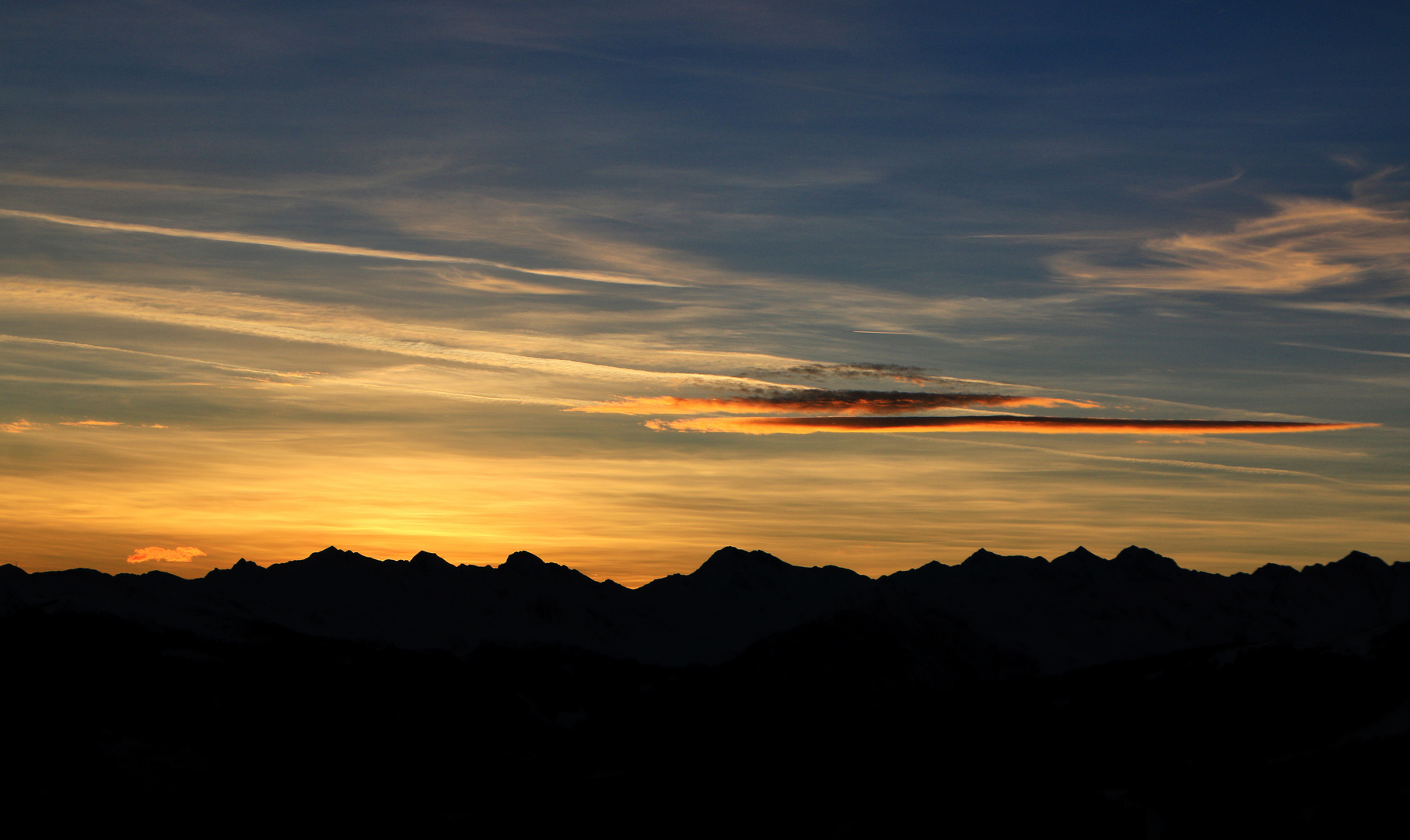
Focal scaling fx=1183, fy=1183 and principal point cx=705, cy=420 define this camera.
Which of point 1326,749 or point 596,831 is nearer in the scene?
point 1326,749

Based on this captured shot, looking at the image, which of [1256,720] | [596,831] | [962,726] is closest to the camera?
[1256,720]

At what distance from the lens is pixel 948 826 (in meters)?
123

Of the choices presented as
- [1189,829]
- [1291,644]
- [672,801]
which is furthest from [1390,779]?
[672,801]

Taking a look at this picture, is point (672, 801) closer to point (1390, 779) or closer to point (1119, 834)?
point (1119, 834)

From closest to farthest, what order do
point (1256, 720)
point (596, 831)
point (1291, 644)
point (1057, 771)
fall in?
point (1057, 771) → point (1256, 720) → point (1291, 644) → point (596, 831)

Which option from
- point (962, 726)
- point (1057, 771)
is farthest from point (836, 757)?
point (1057, 771)

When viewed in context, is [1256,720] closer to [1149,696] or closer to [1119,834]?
[1149,696]

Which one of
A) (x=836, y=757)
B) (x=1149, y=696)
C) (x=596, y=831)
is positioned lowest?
(x=596, y=831)

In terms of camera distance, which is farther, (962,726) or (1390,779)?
(962,726)

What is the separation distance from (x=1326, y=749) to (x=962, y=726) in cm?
7299

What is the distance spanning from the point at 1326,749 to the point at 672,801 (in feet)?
363

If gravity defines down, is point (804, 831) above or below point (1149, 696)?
below

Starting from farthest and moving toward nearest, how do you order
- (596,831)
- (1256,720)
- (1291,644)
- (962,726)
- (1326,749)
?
(596,831) < (962,726) < (1291,644) < (1256,720) < (1326,749)

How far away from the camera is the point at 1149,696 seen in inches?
6407
